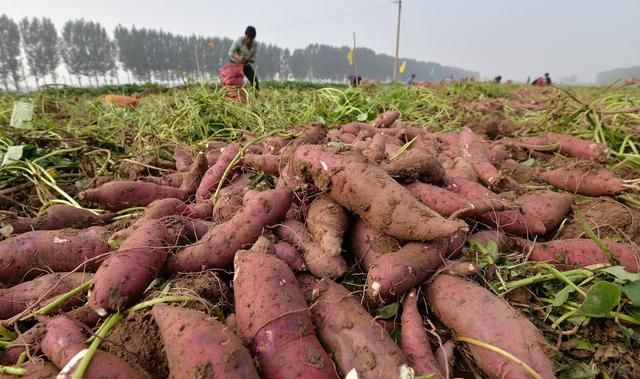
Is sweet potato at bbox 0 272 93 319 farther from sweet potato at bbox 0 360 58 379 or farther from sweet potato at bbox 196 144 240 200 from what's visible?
sweet potato at bbox 196 144 240 200

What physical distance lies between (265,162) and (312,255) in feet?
2.52

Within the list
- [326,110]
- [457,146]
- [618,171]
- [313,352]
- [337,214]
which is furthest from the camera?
[326,110]

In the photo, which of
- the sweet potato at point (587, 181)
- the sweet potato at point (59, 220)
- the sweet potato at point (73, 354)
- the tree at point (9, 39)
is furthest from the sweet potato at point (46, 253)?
the tree at point (9, 39)

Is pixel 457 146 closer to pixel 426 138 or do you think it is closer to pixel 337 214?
pixel 426 138

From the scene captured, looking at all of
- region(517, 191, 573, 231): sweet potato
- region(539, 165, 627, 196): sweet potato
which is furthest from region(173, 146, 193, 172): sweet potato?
region(539, 165, 627, 196): sweet potato

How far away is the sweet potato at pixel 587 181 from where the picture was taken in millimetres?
2096

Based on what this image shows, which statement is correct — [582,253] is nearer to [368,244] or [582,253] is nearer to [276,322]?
[368,244]

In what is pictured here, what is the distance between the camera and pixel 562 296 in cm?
138

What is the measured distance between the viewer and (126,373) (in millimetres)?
991

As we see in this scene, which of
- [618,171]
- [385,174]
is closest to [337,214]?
[385,174]

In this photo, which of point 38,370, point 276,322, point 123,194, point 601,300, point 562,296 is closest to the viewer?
point 38,370

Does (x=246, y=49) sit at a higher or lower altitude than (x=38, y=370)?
higher

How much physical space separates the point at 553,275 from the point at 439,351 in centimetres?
64

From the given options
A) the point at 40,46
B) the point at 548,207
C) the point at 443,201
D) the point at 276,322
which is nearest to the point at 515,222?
the point at 548,207
